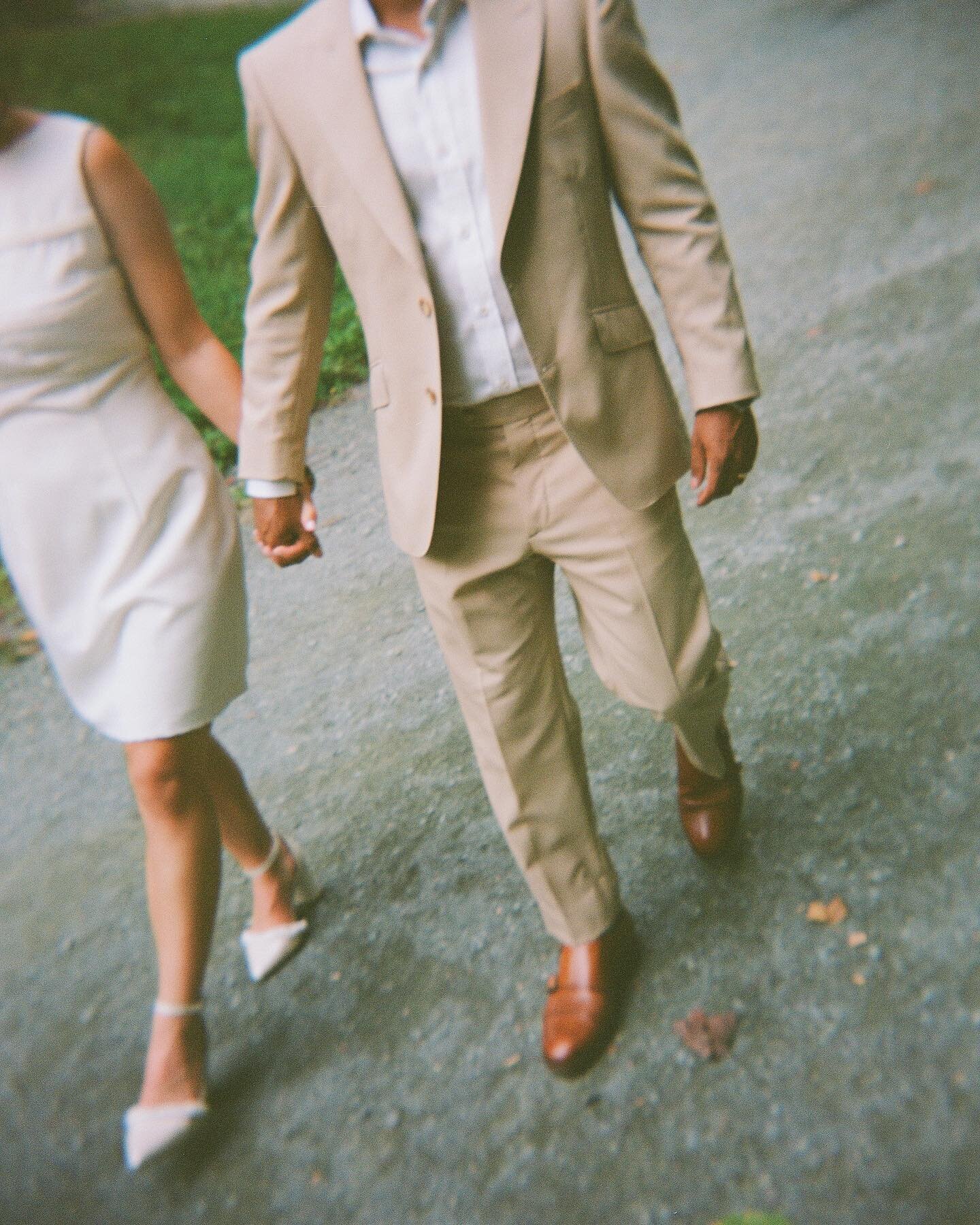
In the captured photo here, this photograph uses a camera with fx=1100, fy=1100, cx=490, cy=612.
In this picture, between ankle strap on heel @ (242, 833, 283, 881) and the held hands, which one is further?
ankle strap on heel @ (242, 833, 283, 881)

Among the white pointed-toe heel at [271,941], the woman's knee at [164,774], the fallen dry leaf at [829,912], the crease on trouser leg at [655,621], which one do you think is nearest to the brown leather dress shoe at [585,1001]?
the fallen dry leaf at [829,912]

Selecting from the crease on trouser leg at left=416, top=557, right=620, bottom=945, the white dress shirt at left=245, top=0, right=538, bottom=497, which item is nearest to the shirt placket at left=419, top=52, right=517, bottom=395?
the white dress shirt at left=245, top=0, right=538, bottom=497

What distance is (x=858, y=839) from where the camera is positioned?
2693 mm

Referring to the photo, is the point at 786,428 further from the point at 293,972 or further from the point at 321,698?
the point at 293,972

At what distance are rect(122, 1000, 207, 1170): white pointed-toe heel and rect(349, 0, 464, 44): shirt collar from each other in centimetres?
213

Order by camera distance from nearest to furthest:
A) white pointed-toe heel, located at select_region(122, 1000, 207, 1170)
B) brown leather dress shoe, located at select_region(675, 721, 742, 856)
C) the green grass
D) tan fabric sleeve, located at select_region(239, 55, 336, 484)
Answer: tan fabric sleeve, located at select_region(239, 55, 336, 484), white pointed-toe heel, located at select_region(122, 1000, 207, 1170), brown leather dress shoe, located at select_region(675, 721, 742, 856), the green grass

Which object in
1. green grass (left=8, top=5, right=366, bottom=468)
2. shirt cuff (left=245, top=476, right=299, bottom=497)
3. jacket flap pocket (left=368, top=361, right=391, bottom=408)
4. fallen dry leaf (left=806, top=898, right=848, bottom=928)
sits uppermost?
jacket flap pocket (left=368, top=361, right=391, bottom=408)

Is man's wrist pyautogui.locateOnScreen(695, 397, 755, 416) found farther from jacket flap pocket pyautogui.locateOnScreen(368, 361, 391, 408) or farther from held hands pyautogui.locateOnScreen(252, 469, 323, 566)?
A: held hands pyautogui.locateOnScreen(252, 469, 323, 566)

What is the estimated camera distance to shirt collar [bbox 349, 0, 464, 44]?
6.10 feet

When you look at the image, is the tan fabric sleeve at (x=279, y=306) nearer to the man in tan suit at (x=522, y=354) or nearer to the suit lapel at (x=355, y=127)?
the man in tan suit at (x=522, y=354)

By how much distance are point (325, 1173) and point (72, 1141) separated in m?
0.77

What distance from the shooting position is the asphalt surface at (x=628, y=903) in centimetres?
223

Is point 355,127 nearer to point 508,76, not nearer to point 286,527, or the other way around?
point 508,76

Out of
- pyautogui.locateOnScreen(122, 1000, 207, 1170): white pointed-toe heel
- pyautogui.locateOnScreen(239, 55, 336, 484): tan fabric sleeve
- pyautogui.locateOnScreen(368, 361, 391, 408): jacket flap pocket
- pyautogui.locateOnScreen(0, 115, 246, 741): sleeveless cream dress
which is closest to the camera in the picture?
pyautogui.locateOnScreen(239, 55, 336, 484): tan fabric sleeve
